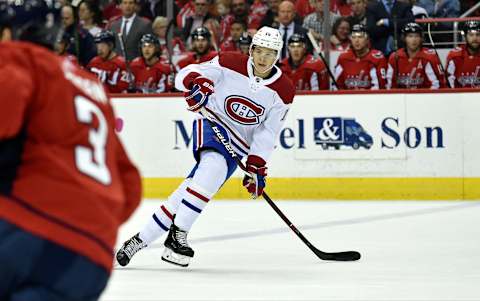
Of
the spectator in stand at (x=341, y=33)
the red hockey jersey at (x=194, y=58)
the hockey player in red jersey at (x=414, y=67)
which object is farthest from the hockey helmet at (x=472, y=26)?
the red hockey jersey at (x=194, y=58)

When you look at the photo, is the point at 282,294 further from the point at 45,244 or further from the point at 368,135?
the point at 368,135

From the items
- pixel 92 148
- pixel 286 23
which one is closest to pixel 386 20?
pixel 286 23

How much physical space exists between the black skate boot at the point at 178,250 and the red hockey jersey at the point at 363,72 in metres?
4.03

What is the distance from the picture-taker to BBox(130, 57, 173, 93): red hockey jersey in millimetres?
9602

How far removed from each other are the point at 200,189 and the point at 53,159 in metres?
3.28

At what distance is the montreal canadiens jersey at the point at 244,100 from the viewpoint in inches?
221

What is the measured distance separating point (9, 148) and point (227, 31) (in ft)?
25.8

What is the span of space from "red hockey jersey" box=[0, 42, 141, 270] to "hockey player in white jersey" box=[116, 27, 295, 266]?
3227 mm

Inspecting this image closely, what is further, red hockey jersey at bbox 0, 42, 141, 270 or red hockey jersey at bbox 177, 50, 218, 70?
red hockey jersey at bbox 177, 50, 218, 70

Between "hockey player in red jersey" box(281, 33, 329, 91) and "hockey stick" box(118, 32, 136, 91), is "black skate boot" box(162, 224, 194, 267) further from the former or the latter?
Result: "hockey stick" box(118, 32, 136, 91)

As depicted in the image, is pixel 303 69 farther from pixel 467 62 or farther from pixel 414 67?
pixel 467 62

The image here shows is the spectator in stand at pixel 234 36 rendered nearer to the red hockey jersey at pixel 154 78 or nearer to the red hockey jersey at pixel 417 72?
the red hockey jersey at pixel 154 78

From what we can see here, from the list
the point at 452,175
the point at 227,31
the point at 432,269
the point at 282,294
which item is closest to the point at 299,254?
the point at 432,269

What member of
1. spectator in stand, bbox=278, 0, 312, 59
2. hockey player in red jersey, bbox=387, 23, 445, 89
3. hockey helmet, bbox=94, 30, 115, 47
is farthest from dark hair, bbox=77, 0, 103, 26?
hockey player in red jersey, bbox=387, 23, 445, 89
